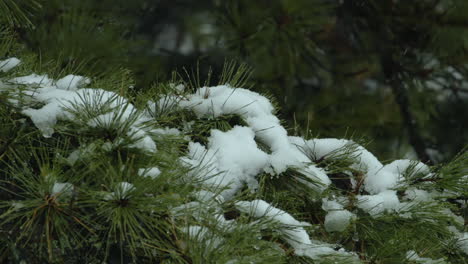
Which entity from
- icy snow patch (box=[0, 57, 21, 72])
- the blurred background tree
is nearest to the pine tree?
icy snow patch (box=[0, 57, 21, 72])

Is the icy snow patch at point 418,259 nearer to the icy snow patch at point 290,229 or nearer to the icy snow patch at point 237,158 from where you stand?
the icy snow patch at point 290,229

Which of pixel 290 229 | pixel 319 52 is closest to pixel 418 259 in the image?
pixel 290 229

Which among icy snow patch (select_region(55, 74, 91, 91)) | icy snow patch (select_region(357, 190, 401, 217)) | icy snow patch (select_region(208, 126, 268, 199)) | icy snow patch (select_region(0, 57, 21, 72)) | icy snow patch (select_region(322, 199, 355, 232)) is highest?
icy snow patch (select_region(0, 57, 21, 72))

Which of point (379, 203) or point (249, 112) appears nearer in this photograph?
point (379, 203)

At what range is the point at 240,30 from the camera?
304 cm

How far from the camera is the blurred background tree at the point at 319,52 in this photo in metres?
2.93

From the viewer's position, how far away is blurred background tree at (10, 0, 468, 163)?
2.93m

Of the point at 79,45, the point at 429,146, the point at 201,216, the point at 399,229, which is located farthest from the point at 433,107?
the point at 201,216

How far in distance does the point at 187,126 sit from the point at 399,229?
553 mm

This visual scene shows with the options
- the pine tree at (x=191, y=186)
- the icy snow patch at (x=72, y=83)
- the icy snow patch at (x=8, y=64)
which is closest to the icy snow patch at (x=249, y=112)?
the pine tree at (x=191, y=186)

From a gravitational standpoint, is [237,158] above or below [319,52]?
above

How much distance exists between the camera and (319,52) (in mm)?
3812

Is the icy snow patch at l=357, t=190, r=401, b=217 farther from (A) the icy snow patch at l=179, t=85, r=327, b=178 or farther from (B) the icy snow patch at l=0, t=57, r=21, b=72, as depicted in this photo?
(B) the icy snow patch at l=0, t=57, r=21, b=72

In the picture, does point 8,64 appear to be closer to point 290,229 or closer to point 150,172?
point 150,172
